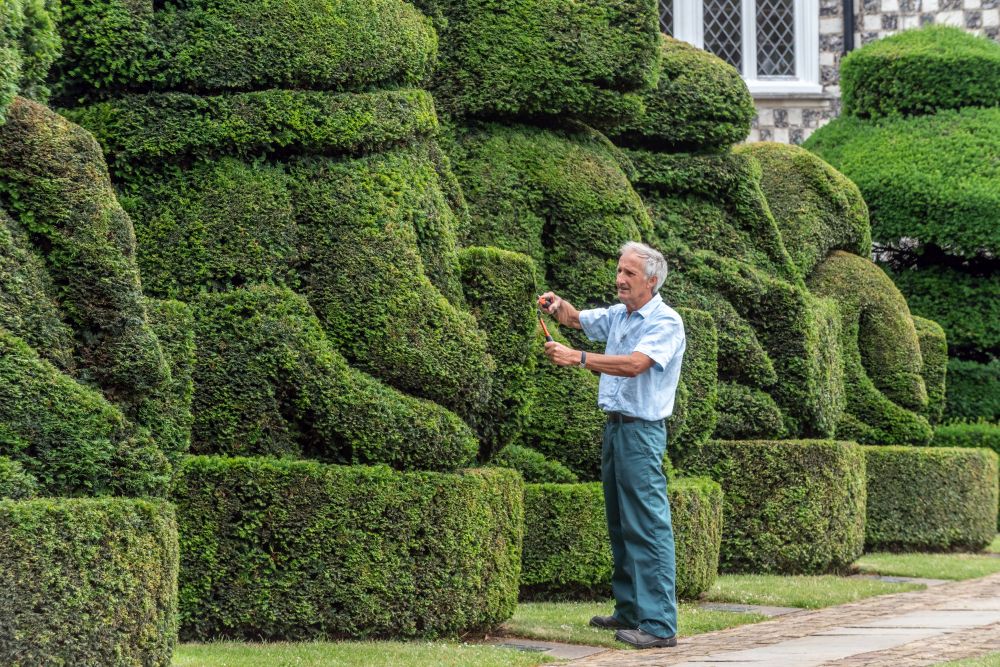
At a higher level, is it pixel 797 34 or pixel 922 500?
pixel 797 34

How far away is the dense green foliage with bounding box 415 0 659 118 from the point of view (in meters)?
9.68

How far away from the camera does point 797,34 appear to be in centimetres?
2294

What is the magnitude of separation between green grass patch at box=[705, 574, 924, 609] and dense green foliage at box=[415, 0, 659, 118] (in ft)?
10.5

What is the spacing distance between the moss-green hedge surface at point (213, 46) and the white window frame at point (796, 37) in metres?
15.3

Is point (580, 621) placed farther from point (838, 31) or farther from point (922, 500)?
point (838, 31)

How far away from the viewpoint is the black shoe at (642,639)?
771 centimetres

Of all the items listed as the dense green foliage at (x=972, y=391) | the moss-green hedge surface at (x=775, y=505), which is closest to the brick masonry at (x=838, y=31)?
the dense green foliage at (x=972, y=391)

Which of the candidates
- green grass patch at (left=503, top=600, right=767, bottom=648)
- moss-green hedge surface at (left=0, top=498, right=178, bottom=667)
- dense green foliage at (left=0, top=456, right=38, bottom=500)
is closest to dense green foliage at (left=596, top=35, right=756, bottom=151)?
green grass patch at (left=503, top=600, right=767, bottom=648)

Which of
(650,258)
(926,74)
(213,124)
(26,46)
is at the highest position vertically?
(926,74)

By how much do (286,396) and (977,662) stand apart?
10.9 ft

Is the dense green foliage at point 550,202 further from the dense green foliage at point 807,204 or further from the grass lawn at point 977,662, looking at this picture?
the dense green foliage at point 807,204

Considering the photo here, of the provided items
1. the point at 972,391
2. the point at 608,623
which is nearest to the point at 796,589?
the point at 608,623

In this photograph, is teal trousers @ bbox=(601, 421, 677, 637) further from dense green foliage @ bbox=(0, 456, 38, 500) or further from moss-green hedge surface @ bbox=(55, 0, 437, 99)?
dense green foliage @ bbox=(0, 456, 38, 500)

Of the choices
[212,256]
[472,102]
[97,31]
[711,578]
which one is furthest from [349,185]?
[711,578]
